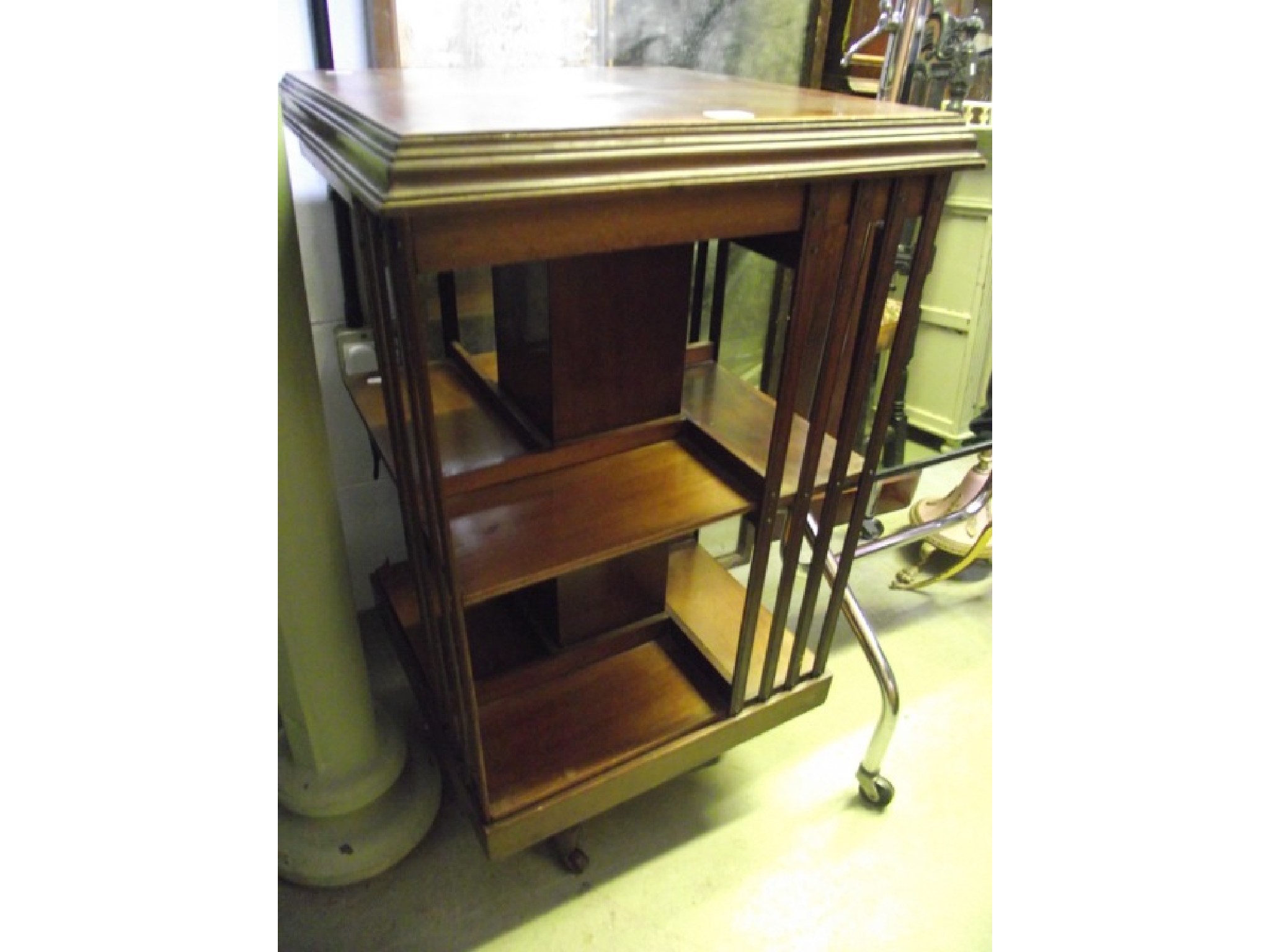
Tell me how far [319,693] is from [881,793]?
0.89m

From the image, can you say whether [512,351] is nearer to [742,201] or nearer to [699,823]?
[742,201]

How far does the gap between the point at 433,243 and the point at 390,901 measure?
979 millimetres

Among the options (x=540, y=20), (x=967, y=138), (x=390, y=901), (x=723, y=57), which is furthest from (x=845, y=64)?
(x=390, y=901)

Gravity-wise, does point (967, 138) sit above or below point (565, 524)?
above

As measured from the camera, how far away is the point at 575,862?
3.75 ft

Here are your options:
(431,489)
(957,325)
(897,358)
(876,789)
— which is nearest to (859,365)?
(897,358)

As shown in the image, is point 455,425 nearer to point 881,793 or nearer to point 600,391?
point 600,391

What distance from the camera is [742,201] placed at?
0.68m

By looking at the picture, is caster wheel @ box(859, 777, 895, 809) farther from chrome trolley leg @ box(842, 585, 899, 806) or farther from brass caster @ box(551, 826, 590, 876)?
brass caster @ box(551, 826, 590, 876)

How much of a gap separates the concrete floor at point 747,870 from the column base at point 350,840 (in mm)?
37

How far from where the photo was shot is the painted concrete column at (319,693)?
81cm

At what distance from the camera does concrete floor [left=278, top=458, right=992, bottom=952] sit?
1.08 meters

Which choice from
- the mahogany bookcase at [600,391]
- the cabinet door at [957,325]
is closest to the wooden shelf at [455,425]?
the mahogany bookcase at [600,391]

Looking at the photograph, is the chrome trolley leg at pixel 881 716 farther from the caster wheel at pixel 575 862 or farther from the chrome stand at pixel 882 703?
the caster wheel at pixel 575 862
